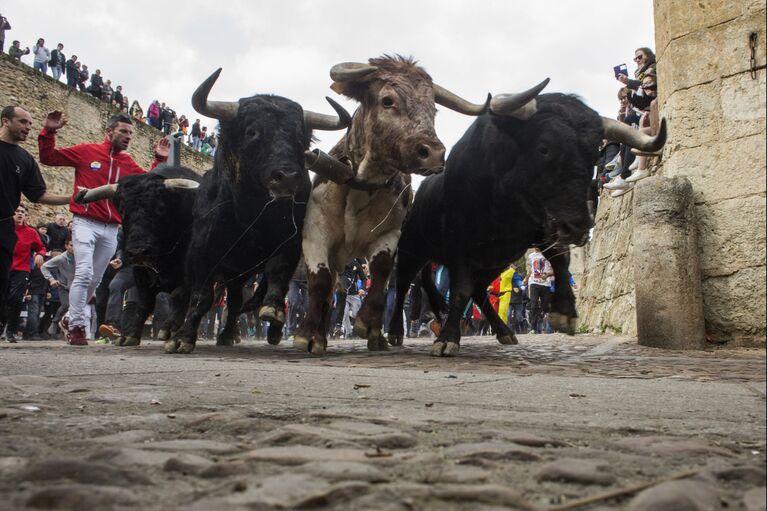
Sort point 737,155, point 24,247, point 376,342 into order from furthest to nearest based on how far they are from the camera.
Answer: point 24,247 < point 376,342 < point 737,155

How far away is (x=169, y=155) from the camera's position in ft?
34.8

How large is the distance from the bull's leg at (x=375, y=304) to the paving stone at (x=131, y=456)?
4.86m

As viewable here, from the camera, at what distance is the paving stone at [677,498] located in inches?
46.2

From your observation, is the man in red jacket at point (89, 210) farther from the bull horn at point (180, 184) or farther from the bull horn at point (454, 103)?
the bull horn at point (454, 103)

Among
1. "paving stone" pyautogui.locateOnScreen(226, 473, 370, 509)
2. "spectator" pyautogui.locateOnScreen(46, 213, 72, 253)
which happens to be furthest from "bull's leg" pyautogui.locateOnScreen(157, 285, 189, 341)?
"paving stone" pyautogui.locateOnScreen(226, 473, 370, 509)

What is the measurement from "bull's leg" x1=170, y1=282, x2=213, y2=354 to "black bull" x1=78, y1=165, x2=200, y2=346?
742mm

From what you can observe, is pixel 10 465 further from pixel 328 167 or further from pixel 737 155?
pixel 328 167

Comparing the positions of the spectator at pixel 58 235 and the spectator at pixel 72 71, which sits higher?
the spectator at pixel 72 71

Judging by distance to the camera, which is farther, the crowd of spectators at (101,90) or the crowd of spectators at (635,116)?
the crowd of spectators at (101,90)

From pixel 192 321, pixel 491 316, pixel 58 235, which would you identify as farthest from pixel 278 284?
pixel 58 235

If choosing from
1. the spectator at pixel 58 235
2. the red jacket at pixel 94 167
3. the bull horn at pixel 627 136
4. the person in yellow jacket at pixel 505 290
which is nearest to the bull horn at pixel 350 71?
the bull horn at pixel 627 136

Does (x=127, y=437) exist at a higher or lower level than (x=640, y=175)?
lower

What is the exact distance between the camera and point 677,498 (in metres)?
1.20

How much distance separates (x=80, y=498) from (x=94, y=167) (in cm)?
803
